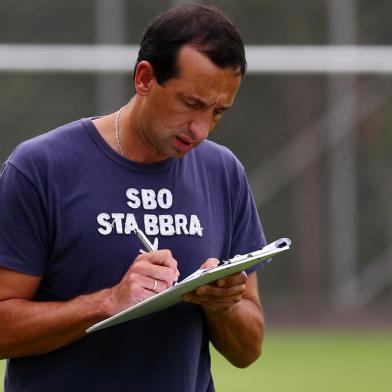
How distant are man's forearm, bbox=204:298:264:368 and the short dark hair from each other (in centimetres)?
70

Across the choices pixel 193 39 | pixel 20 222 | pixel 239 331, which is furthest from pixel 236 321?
pixel 193 39

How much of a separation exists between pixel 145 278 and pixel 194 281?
0.16 metres

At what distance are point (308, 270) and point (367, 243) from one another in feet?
2.24

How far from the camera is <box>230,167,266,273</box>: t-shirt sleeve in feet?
12.1

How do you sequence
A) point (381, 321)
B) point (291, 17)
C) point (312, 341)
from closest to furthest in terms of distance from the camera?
point (312, 341) < point (381, 321) < point (291, 17)

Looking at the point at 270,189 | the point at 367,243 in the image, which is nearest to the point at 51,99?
the point at 270,189

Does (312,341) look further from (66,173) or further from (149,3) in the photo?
(66,173)

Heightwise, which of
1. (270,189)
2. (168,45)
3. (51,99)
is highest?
(168,45)

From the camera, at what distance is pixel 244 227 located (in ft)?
12.1

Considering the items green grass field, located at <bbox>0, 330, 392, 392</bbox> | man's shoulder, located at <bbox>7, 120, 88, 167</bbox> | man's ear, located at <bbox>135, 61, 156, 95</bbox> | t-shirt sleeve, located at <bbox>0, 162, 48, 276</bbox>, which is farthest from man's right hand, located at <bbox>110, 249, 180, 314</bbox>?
green grass field, located at <bbox>0, 330, 392, 392</bbox>

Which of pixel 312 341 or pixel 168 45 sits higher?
pixel 168 45

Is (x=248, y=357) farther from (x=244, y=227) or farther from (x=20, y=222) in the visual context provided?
(x=20, y=222)

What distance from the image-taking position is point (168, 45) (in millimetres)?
3416

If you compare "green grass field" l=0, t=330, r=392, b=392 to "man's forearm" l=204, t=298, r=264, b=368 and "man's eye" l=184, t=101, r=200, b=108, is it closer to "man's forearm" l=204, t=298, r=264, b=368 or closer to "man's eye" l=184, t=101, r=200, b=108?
"man's forearm" l=204, t=298, r=264, b=368
